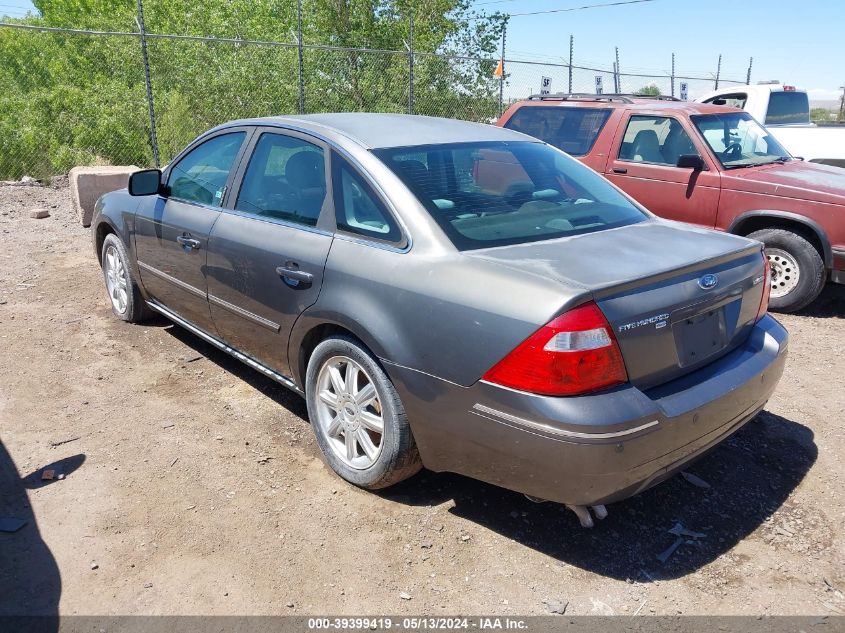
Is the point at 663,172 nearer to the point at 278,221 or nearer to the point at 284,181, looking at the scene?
the point at 284,181

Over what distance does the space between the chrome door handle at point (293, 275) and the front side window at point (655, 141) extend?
189 inches

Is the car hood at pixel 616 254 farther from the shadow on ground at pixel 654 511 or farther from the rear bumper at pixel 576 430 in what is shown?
the shadow on ground at pixel 654 511

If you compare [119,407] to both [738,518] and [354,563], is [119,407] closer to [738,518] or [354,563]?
[354,563]

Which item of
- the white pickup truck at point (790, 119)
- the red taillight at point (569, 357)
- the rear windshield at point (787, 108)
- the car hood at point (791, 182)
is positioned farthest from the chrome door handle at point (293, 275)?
the rear windshield at point (787, 108)

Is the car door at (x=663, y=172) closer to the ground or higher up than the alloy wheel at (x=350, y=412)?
higher up

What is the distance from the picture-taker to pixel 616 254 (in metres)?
3.02

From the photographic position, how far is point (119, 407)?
14.5ft

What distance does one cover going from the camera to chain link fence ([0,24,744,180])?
46.9 ft

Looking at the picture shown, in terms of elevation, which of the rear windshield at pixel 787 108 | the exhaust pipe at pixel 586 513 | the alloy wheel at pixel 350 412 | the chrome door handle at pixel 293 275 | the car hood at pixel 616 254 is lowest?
the exhaust pipe at pixel 586 513

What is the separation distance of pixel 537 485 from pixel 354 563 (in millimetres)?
848

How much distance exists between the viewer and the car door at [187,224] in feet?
14.3

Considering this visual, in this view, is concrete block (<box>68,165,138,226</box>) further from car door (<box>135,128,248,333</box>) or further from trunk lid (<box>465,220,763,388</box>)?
trunk lid (<box>465,220,763,388</box>)

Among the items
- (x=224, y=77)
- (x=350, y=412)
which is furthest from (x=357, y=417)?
(x=224, y=77)

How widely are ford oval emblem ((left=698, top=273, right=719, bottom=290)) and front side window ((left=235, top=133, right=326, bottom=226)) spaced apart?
1.81 m
